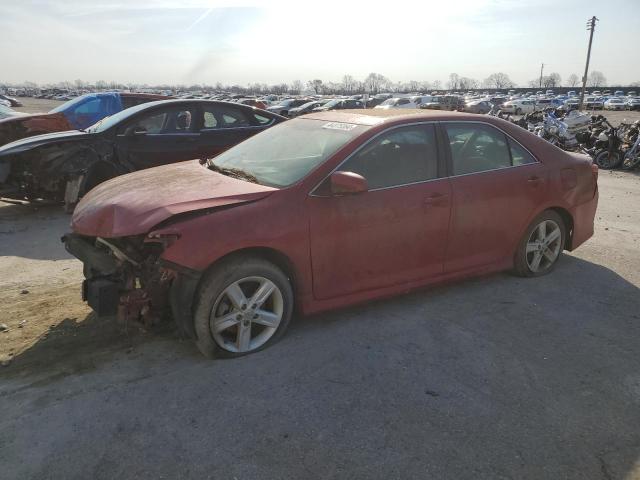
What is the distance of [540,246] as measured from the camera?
4902 mm

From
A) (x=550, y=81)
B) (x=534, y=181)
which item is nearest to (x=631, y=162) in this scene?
(x=534, y=181)

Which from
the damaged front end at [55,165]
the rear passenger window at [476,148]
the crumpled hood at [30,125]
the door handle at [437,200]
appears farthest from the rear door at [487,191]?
the crumpled hood at [30,125]

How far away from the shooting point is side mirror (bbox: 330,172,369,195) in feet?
11.4

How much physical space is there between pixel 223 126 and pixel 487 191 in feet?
15.6

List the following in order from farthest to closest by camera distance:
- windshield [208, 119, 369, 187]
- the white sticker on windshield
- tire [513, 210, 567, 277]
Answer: tire [513, 210, 567, 277]
the white sticker on windshield
windshield [208, 119, 369, 187]

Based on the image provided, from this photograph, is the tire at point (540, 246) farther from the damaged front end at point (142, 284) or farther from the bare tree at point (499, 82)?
the bare tree at point (499, 82)

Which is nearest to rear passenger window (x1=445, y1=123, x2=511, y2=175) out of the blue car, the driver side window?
the driver side window

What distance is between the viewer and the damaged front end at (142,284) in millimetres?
3156

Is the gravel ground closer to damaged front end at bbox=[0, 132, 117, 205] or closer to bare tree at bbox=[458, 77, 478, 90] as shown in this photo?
damaged front end at bbox=[0, 132, 117, 205]

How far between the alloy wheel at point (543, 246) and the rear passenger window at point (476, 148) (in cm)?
78

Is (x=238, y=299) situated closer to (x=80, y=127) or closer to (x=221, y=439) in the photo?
(x=221, y=439)

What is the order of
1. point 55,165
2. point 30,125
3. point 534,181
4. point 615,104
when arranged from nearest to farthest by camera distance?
point 534,181
point 55,165
point 30,125
point 615,104

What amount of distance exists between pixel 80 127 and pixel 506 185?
8075 mm

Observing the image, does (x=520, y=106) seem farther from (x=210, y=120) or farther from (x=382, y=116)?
(x=382, y=116)
